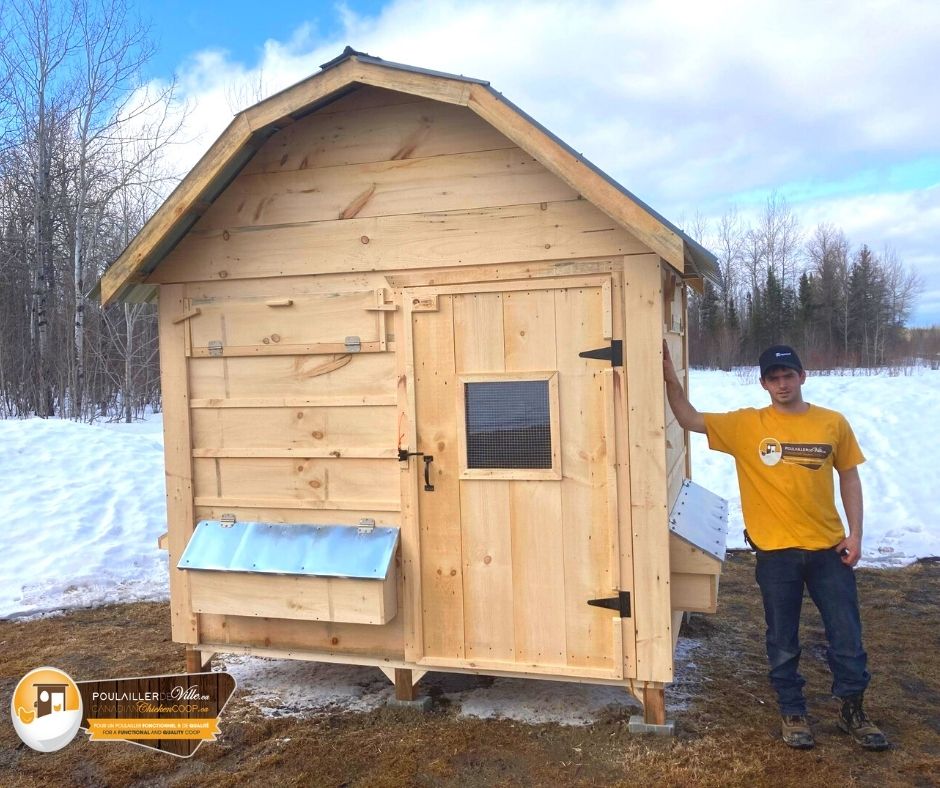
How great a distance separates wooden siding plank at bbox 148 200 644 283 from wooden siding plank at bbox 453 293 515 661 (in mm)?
292

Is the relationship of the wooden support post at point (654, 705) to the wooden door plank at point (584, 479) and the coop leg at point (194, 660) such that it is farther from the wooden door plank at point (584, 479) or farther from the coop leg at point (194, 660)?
the coop leg at point (194, 660)

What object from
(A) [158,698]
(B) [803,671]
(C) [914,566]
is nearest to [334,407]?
(A) [158,698]

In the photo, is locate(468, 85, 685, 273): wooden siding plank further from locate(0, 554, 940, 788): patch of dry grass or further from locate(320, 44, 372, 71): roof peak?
locate(0, 554, 940, 788): patch of dry grass

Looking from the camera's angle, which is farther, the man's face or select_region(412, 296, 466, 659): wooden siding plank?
select_region(412, 296, 466, 659): wooden siding plank

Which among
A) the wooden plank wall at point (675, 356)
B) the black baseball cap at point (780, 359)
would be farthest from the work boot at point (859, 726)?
the black baseball cap at point (780, 359)

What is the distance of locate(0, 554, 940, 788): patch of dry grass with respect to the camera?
352 centimetres

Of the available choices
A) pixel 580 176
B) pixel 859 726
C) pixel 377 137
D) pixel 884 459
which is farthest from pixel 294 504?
pixel 884 459

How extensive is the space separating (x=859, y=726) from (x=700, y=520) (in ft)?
4.46

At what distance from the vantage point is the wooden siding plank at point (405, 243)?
13.0 feet

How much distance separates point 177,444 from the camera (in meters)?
4.62

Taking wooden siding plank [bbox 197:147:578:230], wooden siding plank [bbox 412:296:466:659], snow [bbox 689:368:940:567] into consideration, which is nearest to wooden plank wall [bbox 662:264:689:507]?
wooden siding plank [bbox 197:147:578:230]

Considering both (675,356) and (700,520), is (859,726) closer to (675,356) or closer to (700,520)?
(700,520)

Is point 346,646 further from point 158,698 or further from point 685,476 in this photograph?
point 685,476

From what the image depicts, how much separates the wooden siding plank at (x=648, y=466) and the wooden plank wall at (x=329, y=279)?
0.26m
